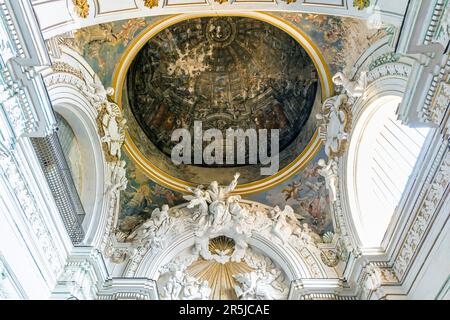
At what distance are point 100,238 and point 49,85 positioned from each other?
4493mm

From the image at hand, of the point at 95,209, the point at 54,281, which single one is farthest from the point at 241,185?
the point at 54,281

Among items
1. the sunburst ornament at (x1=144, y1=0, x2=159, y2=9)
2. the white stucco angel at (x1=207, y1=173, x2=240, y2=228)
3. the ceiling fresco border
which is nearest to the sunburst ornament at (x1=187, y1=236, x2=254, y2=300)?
the white stucco angel at (x1=207, y1=173, x2=240, y2=228)

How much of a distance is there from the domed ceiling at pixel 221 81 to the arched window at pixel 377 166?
261 centimetres

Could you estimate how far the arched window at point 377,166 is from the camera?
9977 millimetres

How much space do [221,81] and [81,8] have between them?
7.88 m

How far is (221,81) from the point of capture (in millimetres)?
14875

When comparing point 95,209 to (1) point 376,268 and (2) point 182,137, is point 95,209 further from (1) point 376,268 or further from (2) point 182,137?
(1) point 376,268

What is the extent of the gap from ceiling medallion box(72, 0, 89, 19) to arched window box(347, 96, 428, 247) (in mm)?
6803

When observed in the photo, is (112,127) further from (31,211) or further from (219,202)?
(31,211)

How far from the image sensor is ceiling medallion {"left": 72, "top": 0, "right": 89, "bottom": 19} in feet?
24.0

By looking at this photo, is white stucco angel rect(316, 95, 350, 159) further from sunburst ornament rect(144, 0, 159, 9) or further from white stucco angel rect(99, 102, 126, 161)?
white stucco angel rect(99, 102, 126, 161)

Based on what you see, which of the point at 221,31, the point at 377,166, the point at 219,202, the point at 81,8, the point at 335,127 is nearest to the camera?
the point at 81,8

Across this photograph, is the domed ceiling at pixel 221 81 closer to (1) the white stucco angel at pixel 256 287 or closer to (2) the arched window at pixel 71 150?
(2) the arched window at pixel 71 150

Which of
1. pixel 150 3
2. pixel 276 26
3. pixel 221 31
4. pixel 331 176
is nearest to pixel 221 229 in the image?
pixel 331 176
